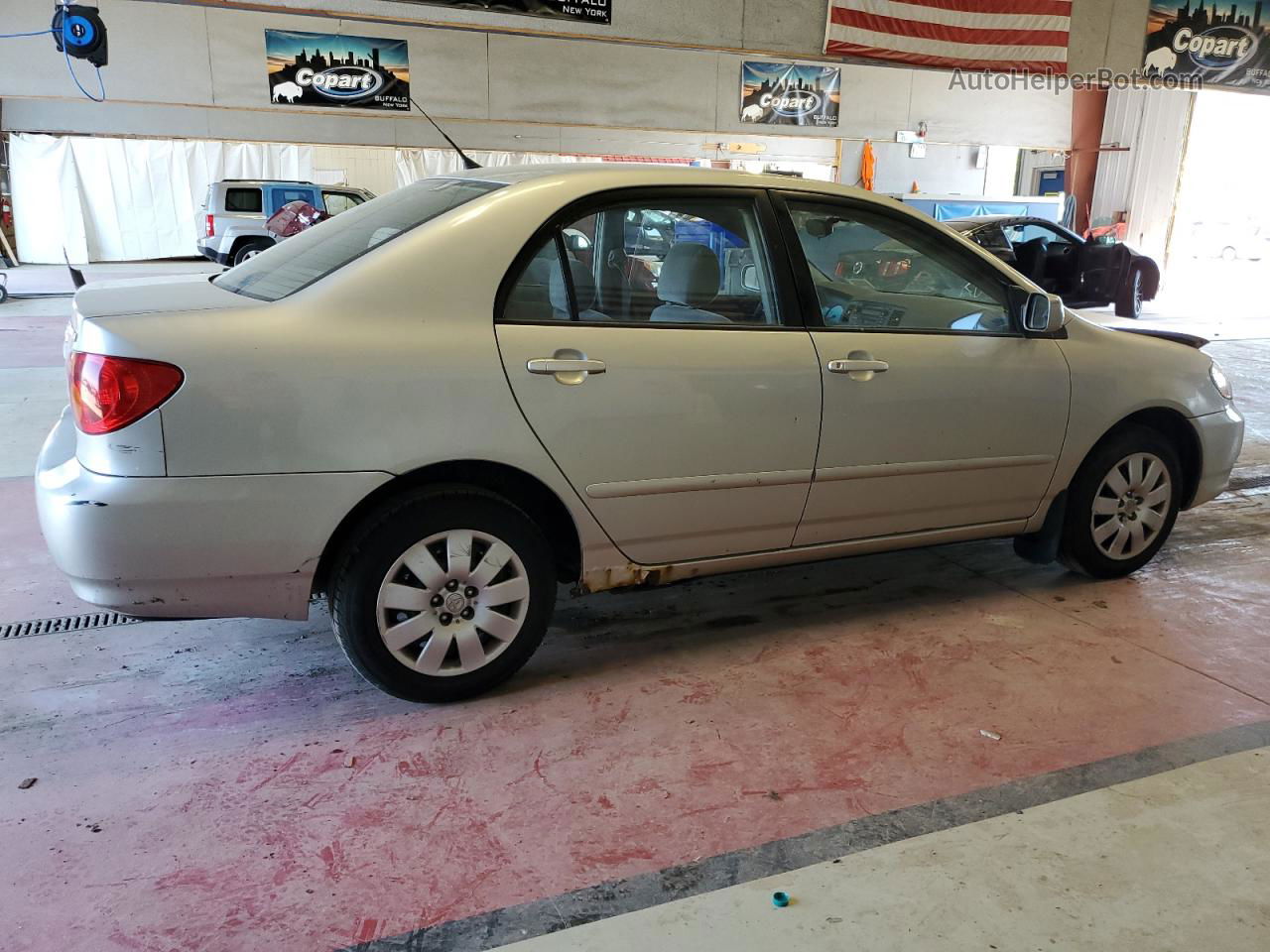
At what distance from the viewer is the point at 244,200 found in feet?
51.9

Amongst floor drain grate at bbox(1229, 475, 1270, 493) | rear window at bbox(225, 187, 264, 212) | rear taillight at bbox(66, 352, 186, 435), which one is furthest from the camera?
rear window at bbox(225, 187, 264, 212)

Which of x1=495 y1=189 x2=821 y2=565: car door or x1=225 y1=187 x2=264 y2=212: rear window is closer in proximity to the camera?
x1=495 y1=189 x2=821 y2=565: car door

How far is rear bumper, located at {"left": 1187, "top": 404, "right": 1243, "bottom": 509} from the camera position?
3869mm

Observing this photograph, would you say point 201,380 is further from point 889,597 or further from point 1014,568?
point 1014,568

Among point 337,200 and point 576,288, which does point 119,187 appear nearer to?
point 337,200

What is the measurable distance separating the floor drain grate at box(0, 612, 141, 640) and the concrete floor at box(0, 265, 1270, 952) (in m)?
0.07

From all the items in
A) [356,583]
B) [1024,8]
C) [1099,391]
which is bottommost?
[356,583]

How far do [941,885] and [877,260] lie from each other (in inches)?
91.2

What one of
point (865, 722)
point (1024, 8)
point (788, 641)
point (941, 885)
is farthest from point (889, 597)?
point (1024, 8)

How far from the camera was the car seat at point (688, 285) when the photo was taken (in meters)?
2.94

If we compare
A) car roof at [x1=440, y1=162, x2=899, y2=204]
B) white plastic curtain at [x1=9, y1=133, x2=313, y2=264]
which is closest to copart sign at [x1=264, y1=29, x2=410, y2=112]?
car roof at [x1=440, y1=162, x2=899, y2=204]

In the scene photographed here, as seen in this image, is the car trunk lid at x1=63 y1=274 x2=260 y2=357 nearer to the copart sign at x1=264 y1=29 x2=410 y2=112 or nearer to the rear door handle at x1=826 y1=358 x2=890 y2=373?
the rear door handle at x1=826 y1=358 x2=890 y2=373

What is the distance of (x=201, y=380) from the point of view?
2.34m
